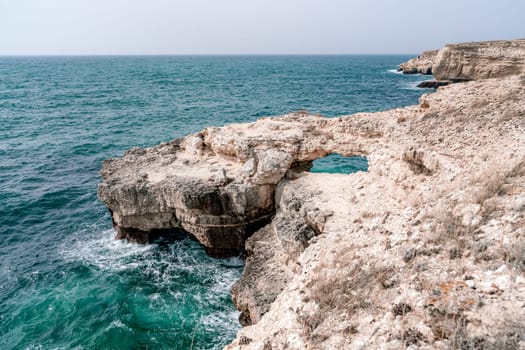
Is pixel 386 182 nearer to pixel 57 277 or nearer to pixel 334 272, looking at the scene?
pixel 334 272

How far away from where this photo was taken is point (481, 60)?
168 ft

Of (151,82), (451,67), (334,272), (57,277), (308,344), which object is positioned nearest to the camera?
(308,344)

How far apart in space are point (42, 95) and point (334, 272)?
74404mm

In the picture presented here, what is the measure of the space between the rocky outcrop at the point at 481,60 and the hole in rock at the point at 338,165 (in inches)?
1070

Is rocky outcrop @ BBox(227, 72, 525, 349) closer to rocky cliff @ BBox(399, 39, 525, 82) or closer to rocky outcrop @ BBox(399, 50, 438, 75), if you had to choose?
rocky cliff @ BBox(399, 39, 525, 82)

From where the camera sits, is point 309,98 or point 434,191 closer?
point 434,191

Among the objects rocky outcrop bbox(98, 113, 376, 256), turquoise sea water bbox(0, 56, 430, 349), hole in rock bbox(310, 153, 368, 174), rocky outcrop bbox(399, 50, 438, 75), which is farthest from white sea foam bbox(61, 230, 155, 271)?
rocky outcrop bbox(399, 50, 438, 75)

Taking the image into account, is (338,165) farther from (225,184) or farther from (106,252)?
(106,252)

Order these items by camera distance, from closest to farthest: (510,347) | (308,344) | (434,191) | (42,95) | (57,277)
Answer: (510,347) → (308,344) → (434,191) → (57,277) → (42,95)

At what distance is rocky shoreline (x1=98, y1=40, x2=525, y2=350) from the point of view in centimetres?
600

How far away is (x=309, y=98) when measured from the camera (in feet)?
191

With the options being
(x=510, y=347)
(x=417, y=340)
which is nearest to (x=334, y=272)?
(x=417, y=340)

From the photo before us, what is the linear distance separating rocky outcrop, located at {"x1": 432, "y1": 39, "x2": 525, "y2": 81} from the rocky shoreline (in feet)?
122

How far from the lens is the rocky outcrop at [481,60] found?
149 ft
